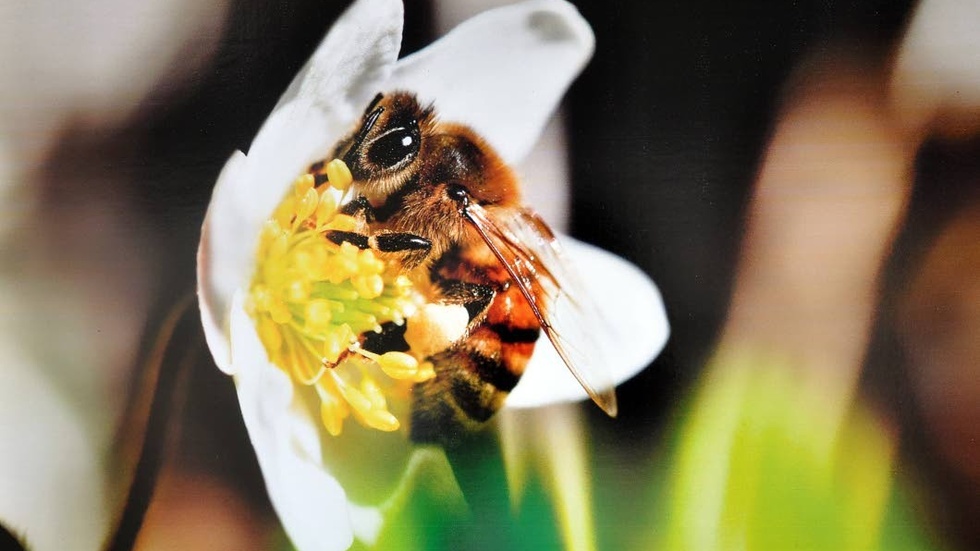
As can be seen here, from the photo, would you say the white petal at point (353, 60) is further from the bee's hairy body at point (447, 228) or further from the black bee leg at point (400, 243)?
the black bee leg at point (400, 243)

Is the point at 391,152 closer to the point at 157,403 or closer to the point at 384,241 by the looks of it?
the point at 384,241

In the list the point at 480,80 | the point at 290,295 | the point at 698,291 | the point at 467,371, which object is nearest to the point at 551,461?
the point at 467,371

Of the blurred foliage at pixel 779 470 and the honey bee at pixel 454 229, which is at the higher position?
the honey bee at pixel 454 229

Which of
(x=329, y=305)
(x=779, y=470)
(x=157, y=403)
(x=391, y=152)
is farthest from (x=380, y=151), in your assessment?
(x=779, y=470)

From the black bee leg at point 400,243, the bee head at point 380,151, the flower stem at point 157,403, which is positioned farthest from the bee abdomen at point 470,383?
the flower stem at point 157,403

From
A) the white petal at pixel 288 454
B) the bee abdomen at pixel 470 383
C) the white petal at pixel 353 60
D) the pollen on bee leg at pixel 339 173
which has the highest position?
the white petal at pixel 353 60

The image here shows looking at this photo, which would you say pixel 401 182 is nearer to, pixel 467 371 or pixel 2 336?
pixel 467 371

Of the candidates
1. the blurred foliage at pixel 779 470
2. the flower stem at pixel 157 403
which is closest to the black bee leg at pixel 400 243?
the flower stem at pixel 157 403
